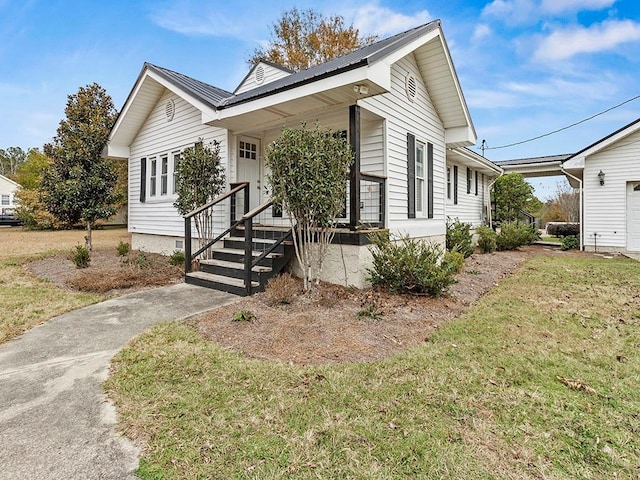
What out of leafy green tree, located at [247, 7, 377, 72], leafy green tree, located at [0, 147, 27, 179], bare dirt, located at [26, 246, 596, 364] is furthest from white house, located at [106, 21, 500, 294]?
leafy green tree, located at [0, 147, 27, 179]

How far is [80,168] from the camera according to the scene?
10438 mm

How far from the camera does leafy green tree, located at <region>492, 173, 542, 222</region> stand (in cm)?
1672

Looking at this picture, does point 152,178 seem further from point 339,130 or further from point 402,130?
point 402,130

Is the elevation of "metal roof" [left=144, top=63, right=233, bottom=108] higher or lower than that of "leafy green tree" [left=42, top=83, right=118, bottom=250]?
higher

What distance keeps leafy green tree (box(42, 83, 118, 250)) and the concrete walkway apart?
21.9ft

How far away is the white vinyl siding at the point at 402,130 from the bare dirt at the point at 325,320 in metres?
1.81

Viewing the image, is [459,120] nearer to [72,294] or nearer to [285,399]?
[285,399]

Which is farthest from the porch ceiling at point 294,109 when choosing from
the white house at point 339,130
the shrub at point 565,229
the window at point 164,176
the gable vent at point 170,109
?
the shrub at point 565,229

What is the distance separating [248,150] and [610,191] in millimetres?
12598

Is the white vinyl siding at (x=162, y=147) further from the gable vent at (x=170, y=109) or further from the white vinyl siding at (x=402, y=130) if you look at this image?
the white vinyl siding at (x=402, y=130)

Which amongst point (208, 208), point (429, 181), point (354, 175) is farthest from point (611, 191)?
point (208, 208)

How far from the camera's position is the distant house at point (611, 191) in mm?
12008

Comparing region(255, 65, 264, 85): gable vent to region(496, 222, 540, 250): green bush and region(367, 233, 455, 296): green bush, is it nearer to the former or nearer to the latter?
region(367, 233, 455, 296): green bush

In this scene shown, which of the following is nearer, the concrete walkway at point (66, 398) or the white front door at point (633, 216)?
the concrete walkway at point (66, 398)
